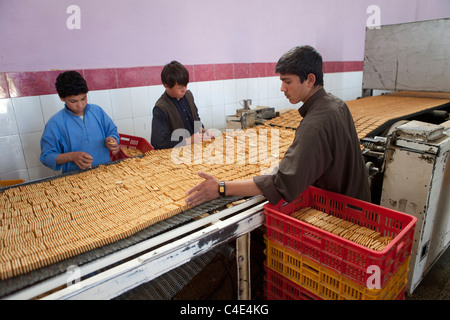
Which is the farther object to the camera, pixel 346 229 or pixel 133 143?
pixel 133 143

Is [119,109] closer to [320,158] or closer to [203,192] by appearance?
[203,192]

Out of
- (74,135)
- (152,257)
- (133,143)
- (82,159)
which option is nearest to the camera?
(152,257)

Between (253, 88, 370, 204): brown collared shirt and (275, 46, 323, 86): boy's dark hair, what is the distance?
0.14m

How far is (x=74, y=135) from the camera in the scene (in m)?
2.29

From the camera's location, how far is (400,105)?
12.6ft

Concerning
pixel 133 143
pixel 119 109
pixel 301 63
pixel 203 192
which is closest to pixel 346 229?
pixel 203 192

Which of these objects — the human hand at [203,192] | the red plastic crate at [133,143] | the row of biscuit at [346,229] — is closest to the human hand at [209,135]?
the red plastic crate at [133,143]

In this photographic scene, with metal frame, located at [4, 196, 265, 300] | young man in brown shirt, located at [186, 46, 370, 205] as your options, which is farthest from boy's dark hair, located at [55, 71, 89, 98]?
metal frame, located at [4, 196, 265, 300]

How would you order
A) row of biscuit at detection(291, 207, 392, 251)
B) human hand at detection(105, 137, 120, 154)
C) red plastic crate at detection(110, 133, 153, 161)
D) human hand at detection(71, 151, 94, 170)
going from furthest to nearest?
red plastic crate at detection(110, 133, 153, 161), human hand at detection(105, 137, 120, 154), human hand at detection(71, 151, 94, 170), row of biscuit at detection(291, 207, 392, 251)

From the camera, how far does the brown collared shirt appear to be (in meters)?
1.45

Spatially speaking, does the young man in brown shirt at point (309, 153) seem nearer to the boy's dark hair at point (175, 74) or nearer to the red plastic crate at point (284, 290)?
the red plastic crate at point (284, 290)

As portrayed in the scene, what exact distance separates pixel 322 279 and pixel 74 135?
200cm

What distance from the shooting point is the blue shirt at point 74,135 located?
218 cm

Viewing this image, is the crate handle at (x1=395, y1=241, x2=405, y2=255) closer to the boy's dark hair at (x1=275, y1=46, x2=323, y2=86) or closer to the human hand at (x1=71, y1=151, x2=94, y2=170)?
the boy's dark hair at (x1=275, y1=46, x2=323, y2=86)
